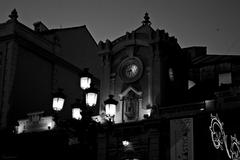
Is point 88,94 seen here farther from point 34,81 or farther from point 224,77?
point 34,81

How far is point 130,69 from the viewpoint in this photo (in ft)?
100

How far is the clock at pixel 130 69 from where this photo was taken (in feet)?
98.1

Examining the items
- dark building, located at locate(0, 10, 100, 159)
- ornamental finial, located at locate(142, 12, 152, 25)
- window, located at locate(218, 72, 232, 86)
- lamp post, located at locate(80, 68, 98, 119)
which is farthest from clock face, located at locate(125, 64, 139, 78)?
lamp post, located at locate(80, 68, 98, 119)

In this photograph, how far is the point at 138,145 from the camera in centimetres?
2748

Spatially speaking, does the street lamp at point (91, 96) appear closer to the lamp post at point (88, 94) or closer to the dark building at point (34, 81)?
the lamp post at point (88, 94)

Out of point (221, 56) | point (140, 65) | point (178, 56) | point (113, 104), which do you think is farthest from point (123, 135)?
point (221, 56)

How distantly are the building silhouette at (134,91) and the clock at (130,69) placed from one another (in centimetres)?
7

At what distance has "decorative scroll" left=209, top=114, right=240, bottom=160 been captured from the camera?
75.7 ft

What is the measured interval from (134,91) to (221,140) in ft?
26.2

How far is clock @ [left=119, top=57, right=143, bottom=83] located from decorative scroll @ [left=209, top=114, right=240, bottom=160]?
7.43m

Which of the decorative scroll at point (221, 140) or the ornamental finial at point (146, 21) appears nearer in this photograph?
the decorative scroll at point (221, 140)

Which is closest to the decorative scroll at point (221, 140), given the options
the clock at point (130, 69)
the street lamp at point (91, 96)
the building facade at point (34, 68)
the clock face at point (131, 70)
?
the clock at point (130, 69)

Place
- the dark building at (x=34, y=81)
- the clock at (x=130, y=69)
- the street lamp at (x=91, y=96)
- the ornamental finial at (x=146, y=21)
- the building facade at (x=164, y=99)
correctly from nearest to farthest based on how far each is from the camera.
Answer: the street lamp at (x=91, y=96)
the building facade at (x=164, y=99)
the clock at (x=130, y=69)
the ornamental finial at (x=146, y=21)
the dark building at (x=34, y=81)

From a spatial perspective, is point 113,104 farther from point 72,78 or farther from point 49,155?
point 72,78
